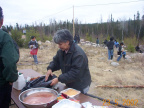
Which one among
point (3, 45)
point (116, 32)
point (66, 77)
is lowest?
point (66, 77)

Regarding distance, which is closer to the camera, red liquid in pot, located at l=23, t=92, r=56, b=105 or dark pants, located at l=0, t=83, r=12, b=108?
red liquid in pot, located at l=23, t=92, r=56, b=105

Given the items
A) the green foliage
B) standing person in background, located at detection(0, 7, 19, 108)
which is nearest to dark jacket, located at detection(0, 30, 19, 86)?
standing person in background, located at detection(0, 7, 19, 108)

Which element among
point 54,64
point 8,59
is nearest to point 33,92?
point 8,59

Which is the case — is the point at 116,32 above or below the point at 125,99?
above

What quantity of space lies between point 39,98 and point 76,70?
55cm

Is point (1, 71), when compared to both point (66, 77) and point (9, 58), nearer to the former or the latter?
point (9, 58)

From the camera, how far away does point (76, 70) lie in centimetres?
161

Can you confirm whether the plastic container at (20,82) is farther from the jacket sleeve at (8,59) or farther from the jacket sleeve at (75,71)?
the jacket sleeve at (75,71)

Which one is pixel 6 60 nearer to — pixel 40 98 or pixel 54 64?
pixel 40 98

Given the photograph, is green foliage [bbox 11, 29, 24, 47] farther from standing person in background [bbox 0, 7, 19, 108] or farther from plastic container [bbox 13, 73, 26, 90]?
standing person in background [bbox 0, 7, 19, 108]

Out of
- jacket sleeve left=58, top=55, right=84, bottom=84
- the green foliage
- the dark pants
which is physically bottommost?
the dark pants

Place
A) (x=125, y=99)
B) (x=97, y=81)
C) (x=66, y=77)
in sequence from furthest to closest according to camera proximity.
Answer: (x=97, y=81) < (x=125, y=99) < (x=66, y=77)

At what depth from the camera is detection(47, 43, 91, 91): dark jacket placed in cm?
161

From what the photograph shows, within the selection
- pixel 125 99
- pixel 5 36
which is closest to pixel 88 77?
pixel 5 36
